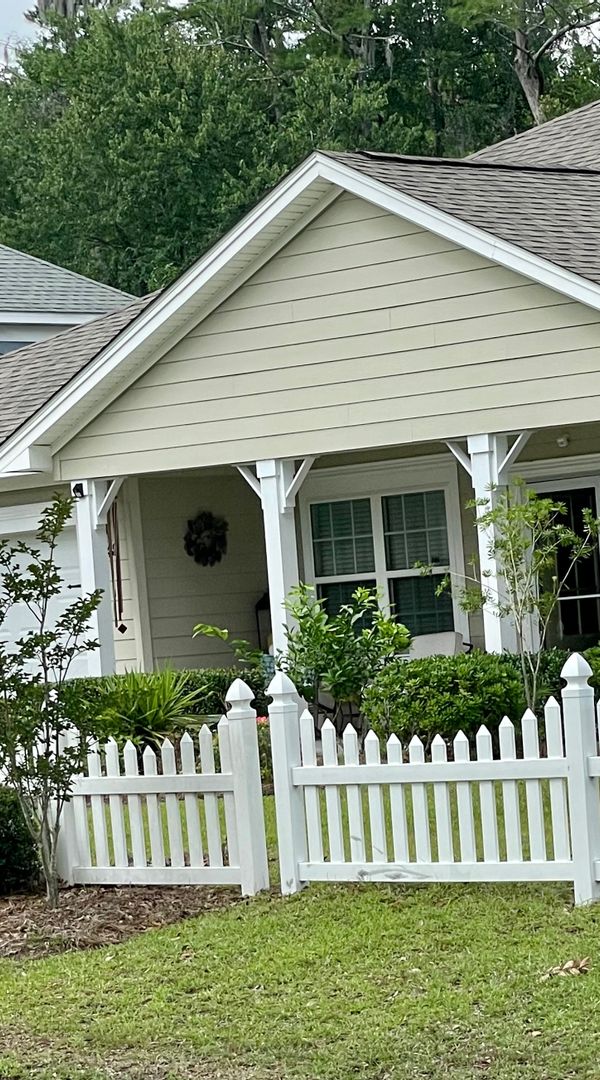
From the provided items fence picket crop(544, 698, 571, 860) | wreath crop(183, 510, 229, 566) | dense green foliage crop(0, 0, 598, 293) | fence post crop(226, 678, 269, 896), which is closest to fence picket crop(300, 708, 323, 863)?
fence post crop(226, 678, 269, 896)

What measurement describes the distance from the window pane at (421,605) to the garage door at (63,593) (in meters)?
3.41

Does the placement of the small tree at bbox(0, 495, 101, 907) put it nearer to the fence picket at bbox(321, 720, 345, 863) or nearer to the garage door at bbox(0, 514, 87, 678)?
the fence picket at bbox(321, 720, 345, 863)

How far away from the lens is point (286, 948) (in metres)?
7.00

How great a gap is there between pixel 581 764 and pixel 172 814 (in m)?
2.30

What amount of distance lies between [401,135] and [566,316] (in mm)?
25699

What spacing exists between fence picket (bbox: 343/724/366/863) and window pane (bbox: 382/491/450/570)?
910 cm

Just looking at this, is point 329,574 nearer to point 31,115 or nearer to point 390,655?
point 390,655

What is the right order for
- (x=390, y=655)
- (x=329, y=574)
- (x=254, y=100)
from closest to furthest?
(x=390, y=655), (x=329, y=574), (x=254, y=100)

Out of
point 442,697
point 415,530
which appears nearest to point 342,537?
point 415,530

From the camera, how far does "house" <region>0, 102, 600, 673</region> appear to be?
13445 millimetres

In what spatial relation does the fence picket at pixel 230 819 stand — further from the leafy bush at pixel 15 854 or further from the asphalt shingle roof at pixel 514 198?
the asphalt shingle roof at pixel 514 198

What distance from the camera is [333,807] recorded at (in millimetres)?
7777

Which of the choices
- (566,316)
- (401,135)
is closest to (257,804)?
(566,316)

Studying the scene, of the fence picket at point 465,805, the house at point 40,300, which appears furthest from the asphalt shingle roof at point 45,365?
the fence picket at point 465,805
